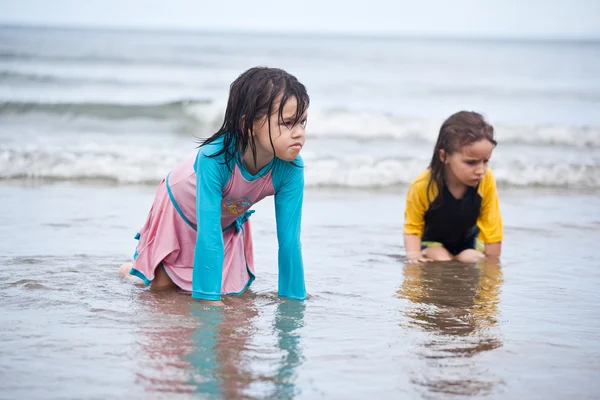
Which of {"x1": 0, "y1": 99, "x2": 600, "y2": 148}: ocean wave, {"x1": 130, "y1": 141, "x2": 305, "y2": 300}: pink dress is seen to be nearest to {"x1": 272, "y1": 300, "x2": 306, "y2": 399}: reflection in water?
{"x1": 130, "y1": 141, "x2": 305, "y2": 300}: pink dress

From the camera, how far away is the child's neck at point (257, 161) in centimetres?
385

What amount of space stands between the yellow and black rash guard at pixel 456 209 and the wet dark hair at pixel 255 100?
190 centimetres

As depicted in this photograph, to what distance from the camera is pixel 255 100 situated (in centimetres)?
361

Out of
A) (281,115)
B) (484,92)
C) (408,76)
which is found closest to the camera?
(281,115)

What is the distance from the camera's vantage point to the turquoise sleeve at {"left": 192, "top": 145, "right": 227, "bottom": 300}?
3.76m

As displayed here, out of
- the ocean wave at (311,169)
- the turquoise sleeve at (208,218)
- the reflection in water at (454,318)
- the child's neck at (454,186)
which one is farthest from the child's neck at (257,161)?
the ocean wave at (311,169)

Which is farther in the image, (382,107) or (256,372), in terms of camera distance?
(382,107)

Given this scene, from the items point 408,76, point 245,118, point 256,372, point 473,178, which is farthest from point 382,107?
point 256,372

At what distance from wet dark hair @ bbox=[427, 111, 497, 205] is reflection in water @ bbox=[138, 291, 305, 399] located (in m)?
1.75

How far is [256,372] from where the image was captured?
2.89 m

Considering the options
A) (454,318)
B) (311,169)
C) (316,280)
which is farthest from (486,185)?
(311,169)

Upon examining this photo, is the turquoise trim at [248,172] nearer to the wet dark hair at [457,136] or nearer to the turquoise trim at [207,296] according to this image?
the turquoise trim at [207,296]

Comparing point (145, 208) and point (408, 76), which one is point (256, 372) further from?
point (408, 76)

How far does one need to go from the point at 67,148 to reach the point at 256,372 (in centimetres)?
741
